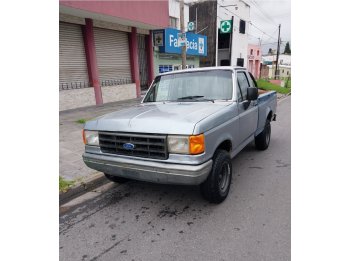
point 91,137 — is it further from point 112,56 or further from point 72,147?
point 112,56

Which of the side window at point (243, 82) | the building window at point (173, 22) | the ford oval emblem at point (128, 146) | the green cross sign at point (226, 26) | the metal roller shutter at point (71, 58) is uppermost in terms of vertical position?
the green cross sign at point (226, 26)

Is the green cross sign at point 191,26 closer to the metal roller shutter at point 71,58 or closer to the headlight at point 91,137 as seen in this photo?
the metal roller shutter at point 71,58

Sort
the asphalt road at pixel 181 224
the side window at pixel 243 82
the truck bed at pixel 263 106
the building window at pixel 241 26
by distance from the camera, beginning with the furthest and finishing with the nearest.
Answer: the building window at pixel 241 26
the truck bed at pixel 263 106
the side window at pixel 243 82
the asphalt road at pixel 181 224

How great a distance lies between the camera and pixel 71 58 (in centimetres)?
1056

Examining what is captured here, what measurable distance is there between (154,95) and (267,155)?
2757mm

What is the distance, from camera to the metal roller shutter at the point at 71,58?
10.2 meters

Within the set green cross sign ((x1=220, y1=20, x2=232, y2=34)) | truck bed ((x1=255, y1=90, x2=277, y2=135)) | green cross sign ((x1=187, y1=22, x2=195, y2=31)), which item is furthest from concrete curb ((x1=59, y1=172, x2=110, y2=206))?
green cross sign ((x1=220, y1=20, x2=232, y2=34))

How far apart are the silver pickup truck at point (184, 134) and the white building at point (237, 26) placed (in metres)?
22.9

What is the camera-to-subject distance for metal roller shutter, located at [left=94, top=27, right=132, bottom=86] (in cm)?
1190

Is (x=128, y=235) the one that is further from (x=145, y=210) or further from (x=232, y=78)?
(x=232, y=78)

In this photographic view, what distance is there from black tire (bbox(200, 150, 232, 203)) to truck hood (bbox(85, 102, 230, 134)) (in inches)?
23.5

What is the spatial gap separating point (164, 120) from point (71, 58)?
921 cm

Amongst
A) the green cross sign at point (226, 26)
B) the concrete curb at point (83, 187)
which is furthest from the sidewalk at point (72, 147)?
the green cross sign at point (226, 26)

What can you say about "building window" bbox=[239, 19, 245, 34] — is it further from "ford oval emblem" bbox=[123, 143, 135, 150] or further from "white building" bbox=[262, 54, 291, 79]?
"white building" bbox=[262, 54, 291, 79]
